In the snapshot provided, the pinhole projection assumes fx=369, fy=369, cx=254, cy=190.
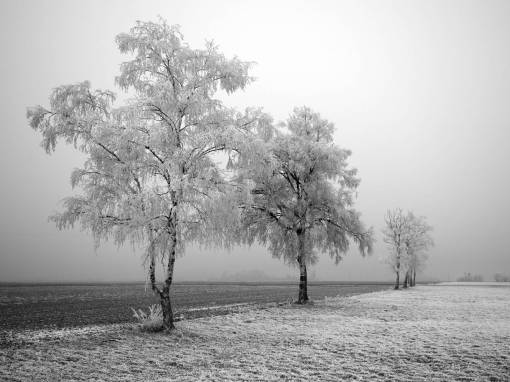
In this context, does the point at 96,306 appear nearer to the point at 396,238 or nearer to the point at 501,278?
the point at 396,238

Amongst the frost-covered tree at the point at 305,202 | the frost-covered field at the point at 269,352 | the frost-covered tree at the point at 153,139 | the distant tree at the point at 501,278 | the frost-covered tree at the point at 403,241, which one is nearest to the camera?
the frost-covered field at the point at 269,352

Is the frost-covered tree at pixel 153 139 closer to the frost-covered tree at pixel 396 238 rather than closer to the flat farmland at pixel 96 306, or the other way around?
the flat farmland at pixel 96 306

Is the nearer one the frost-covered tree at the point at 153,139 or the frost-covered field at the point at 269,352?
the frost-covered field at the point at 269,352

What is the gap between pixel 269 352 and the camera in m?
11.9

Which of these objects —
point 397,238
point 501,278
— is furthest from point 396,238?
point 501,278

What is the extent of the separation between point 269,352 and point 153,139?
28.0 feet

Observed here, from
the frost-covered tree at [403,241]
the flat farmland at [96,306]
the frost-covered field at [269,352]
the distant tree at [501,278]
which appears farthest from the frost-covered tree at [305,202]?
the distant tree at [501,278]

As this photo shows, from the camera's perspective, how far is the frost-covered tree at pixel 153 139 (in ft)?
44.9

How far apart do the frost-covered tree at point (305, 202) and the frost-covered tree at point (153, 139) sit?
1115 centimetres

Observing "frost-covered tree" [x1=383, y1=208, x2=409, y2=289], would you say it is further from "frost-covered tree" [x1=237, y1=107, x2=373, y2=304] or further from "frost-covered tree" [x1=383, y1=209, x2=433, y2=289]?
"frost-covered tree" [x1=237, y1=107, x2=373, y2=304]

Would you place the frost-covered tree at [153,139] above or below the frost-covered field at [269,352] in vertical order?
above

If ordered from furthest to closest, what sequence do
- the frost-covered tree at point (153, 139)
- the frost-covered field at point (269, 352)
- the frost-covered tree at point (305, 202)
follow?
the frost-covered tree at point (305, 202) < the frost-covered tree at point (153, 139) < the frost-covered field at point (269, 352)

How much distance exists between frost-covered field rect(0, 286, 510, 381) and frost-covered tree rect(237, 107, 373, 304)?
1004 cm

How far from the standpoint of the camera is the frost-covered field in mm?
9297
